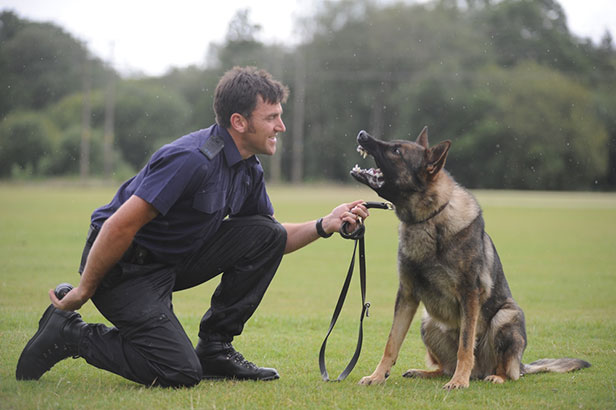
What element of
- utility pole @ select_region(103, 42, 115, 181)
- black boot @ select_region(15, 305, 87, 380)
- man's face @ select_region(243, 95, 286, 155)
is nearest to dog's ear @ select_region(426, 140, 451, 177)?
man's face @ select_region(243, 95, 286, 155)

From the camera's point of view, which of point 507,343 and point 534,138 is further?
point 534,138

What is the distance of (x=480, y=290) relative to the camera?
170 inches

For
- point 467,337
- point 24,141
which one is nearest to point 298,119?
point 24,141

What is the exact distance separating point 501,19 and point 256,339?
183 ft

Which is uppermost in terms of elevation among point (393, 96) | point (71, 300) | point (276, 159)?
point (393, 96)

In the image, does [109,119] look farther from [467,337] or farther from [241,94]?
[467,337]

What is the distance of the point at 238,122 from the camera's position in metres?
4.28

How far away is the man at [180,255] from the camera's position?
3838 millimetres

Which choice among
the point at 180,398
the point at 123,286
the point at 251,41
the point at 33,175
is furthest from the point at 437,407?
the point at 251,41

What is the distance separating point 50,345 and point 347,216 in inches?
81.6

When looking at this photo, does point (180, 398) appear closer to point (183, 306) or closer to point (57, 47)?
point (183, 306)

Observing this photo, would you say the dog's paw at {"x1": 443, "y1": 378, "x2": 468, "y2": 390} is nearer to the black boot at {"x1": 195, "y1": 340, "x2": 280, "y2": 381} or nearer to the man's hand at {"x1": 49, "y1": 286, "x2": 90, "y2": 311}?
the black boot at {"x1": 195, "y1": 340, "x2": 280, "y2": 381}

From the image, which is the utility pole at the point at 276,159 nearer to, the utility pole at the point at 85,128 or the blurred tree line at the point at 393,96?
the blurred tree line at the point at 393,96

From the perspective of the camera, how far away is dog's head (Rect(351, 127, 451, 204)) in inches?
176
